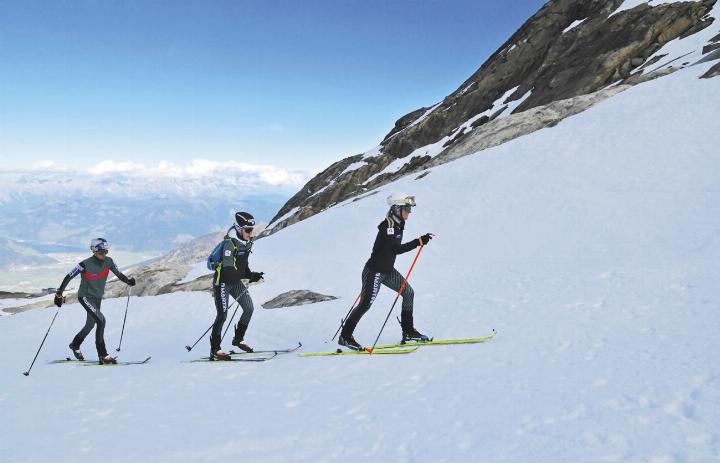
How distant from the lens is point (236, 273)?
1034 centimetres

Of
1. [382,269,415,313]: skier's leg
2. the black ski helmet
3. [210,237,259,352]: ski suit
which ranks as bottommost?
[382,269,415,313]: skier's leg

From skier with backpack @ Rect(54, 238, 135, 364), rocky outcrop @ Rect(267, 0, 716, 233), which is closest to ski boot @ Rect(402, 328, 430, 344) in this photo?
skier with backpack @ Rect(54, 238, 135, 364)

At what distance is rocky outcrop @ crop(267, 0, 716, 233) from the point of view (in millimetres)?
47250

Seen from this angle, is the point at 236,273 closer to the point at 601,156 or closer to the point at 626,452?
the point at 626,452

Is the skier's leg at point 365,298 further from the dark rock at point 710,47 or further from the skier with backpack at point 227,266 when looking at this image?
the dark rock at point 710,47

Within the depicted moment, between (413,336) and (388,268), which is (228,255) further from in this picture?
(413,336)

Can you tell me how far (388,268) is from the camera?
383 inches

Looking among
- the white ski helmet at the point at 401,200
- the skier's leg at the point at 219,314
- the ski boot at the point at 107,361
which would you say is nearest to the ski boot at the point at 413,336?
the white ski helmet at the point at 401,200

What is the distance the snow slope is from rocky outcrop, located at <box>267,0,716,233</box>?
21434mm

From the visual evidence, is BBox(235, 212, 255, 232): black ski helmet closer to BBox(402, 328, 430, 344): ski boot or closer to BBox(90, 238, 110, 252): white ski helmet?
BBox(90, 238, 110, 252): white ski helmet

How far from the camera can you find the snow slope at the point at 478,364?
497cm

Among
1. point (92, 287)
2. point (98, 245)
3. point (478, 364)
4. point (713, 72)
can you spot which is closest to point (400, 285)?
point (478, 364)

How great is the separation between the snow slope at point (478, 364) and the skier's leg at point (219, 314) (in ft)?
2.03

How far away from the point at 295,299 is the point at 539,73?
183ft
